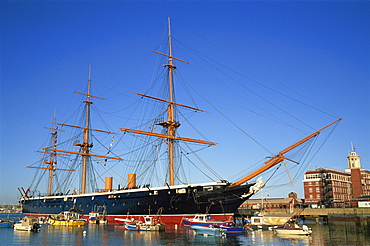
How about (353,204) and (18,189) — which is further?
(18,189)

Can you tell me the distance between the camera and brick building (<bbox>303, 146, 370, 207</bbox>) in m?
93.3

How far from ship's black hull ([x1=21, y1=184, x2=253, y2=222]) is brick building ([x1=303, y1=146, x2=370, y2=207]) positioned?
56800 millimetres

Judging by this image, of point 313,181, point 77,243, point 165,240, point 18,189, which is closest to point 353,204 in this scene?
→ point 313,181

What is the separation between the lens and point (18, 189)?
269 ft

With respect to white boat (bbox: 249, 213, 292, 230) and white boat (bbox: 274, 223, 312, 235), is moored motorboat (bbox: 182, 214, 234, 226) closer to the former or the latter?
white boat (bbox: 274, 223, 312, 235)

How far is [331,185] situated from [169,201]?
6473 cm

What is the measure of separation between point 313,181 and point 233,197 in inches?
2464

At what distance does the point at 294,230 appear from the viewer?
128 feet

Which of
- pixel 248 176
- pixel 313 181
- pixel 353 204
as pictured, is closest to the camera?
pixel 248 176

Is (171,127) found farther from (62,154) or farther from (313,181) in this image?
(313,181)

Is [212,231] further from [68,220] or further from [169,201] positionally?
[68,220]

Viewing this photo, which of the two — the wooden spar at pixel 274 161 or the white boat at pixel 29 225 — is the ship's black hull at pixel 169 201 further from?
the white boat at pixel 29 225

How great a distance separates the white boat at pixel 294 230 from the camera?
3847 centimetres

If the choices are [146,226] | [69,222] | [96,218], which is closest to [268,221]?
[146,226]
